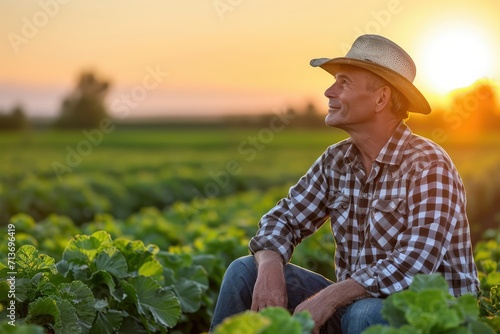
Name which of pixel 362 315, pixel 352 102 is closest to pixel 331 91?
pixel 352 102

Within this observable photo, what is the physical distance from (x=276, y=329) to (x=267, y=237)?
4.66ft

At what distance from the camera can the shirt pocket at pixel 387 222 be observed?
326 centimetres

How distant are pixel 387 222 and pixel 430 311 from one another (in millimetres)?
878

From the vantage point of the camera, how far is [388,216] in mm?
3301

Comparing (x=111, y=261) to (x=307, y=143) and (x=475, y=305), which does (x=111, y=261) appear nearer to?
(x=475, y=305)

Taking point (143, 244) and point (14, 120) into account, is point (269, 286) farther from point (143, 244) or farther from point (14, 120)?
point (14, 120)

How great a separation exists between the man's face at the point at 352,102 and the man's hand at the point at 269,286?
65cm

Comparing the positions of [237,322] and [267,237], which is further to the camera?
[267,237]

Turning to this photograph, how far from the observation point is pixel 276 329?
2.13 meters

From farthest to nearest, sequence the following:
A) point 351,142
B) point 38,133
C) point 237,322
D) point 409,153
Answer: point 38,133 → point 351,142 → point 409,153 → point 237,322

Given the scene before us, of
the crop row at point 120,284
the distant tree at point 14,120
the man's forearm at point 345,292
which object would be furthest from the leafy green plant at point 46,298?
the distant tree at point 14,120

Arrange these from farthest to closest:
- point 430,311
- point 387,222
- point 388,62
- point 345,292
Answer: point 388,62, point 387,222, point 345,292, point 430,311

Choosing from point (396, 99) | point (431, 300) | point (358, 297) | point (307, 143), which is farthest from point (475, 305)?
point (307, 143)

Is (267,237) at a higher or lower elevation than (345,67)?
lower
